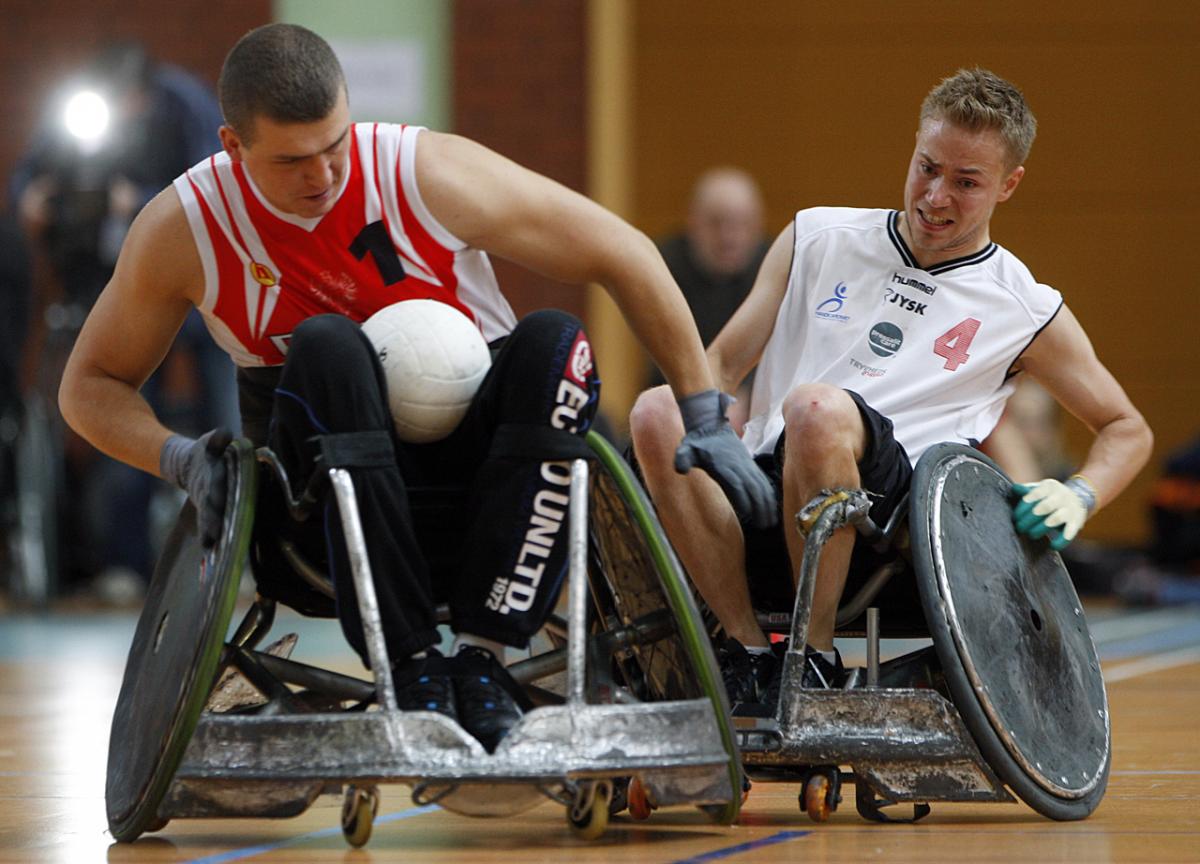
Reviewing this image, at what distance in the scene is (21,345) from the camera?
8977 mm

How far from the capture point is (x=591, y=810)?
9.70 ft

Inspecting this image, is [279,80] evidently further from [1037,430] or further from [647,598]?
[1037,430]

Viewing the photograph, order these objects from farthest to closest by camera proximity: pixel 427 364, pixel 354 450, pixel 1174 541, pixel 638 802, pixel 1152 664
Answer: pixel 1174 541 → pixel 1152 664 → pixel 638 802 → pixel 427 364 → pixel 354 450

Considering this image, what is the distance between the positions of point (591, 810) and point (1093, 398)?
4.52 feet

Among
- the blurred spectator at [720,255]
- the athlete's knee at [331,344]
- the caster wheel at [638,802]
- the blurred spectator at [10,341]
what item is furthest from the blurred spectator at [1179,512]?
the athlete's knee at [331,344]

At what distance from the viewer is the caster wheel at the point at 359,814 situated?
2896 mm

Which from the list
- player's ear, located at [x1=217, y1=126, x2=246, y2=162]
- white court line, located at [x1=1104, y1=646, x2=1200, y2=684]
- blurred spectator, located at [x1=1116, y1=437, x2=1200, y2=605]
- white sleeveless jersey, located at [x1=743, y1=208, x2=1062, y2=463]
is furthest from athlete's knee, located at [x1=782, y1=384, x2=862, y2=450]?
blurred spectator, located at [x1=1116, y1=437, x2=1200, y2=605]

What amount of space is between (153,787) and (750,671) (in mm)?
1087

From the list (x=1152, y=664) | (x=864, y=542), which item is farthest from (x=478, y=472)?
(x=1152, y=664)

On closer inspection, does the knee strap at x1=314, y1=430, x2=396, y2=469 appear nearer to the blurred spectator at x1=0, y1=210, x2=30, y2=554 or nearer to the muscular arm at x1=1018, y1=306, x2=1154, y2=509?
the muscular arm at x1=1018, y1=306, x2=1154, y2=509

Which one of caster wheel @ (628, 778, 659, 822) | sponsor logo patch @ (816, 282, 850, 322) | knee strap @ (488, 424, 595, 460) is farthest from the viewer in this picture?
sponsor logo patch @ (816, 282, 850, 322)

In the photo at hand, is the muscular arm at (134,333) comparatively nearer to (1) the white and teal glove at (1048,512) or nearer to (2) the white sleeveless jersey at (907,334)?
(2) the white sleeveless jersey at (907,334)

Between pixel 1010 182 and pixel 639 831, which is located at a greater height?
pixel 1010 182

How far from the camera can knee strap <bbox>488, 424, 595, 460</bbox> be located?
3031 mm
